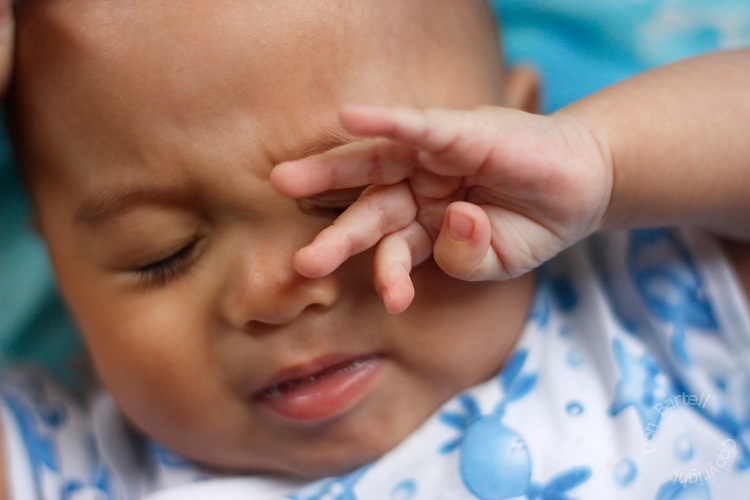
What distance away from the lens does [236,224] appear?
3.21 feet

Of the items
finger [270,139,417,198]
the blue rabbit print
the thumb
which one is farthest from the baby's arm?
the thumb

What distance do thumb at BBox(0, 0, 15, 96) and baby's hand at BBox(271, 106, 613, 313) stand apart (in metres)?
0.52

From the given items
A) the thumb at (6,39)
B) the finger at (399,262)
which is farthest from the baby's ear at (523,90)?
the thumb at (6,39)

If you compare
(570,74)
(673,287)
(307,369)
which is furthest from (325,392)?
(570,74)

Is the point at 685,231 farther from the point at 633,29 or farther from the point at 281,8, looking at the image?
the point at 281,8

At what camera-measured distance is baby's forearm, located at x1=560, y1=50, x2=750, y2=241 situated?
101 centimetres

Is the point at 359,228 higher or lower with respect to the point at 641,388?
higher

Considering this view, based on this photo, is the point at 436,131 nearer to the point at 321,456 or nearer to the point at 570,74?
the point at 321,456

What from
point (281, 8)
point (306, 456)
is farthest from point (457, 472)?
point (281, 8)

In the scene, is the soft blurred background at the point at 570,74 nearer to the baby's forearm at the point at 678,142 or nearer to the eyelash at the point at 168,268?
the baby's forearm at the point at 678,142

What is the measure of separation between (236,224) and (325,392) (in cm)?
27

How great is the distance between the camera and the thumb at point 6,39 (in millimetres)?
1059

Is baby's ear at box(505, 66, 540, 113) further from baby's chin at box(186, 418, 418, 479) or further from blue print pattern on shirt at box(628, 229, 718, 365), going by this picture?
baby's chin at box(186, 418, 418, 479)

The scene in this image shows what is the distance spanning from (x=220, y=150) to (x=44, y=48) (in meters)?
0.34
